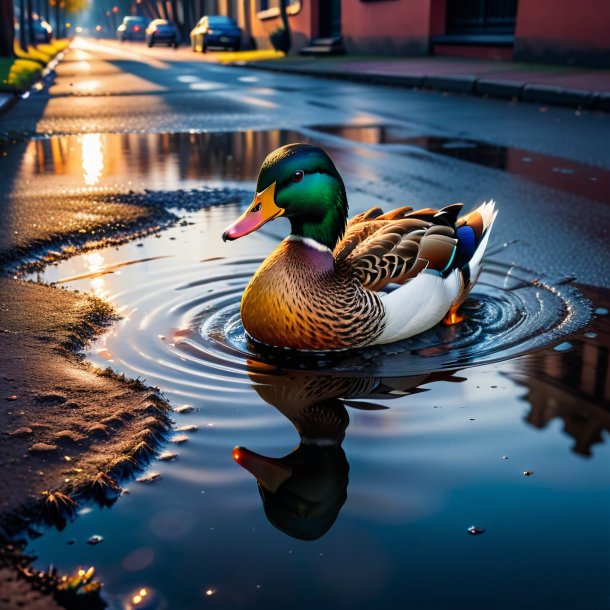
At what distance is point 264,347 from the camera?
3785 mm

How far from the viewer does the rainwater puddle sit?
2158 millimetres

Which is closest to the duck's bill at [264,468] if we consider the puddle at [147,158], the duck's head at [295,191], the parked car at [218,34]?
the duck's head at [295,191]

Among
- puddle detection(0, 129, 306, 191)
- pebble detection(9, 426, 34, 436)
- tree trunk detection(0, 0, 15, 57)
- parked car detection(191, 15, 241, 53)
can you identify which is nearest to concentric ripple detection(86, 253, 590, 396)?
pebble detection(9, 426, 34, 436)

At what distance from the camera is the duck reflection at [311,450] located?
246cm

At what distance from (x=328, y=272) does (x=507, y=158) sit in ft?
18.2

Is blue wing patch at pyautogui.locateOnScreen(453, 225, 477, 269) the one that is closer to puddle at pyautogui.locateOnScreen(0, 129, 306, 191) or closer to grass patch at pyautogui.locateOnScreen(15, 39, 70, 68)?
puddle at pyautogui.locateOnScreen(0, 129, 306, 191)

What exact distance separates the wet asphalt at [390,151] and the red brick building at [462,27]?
345 centimetres

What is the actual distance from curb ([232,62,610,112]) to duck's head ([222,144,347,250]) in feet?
31.9

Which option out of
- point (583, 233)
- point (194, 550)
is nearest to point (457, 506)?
point (194, 550)

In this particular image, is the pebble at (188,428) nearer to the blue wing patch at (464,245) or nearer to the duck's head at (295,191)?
the duck's head at (295,191)

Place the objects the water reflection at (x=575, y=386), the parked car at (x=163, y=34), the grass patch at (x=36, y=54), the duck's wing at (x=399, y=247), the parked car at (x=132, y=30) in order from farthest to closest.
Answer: the parked car at (x=132, y=30) < the parked car at (x=163, y=34) < the grass patch at (x=36, y=54) < the duck's wing at (x=399, y=247) < the water reflection at (x=575, y=386)

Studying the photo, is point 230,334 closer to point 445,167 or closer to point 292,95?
point 445,167

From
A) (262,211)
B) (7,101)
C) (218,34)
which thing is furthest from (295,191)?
(218,34)

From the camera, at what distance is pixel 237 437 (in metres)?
2.92
